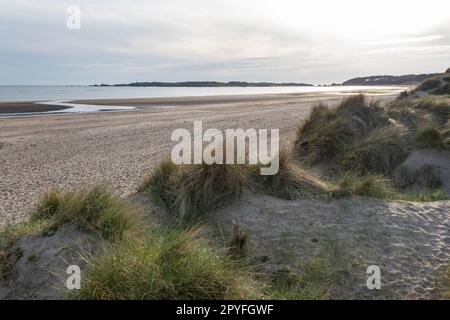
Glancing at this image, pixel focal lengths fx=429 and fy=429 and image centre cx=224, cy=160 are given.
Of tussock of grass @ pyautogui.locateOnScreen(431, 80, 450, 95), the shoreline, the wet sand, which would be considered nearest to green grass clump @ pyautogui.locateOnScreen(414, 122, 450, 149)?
tussock of grass @ pyautogui.locateOnScreen(431, 80, 450, 95)

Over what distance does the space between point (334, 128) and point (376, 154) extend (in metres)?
1.34

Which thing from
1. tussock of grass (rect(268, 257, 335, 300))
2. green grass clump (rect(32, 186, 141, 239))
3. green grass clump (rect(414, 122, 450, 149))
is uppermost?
green grass clump (rect(414, 122, 450, 149))

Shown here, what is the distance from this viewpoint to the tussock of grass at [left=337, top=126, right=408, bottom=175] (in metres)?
10.8

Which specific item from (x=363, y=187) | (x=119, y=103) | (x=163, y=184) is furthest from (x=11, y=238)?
(x=119, y=103)

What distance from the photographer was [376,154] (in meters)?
11.1

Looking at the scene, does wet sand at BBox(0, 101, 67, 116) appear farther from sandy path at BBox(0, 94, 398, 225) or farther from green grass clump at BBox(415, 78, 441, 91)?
green grass clump at BBox(415, 78, 441, 91)

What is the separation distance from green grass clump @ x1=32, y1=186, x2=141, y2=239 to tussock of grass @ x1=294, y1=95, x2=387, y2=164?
6.27 m

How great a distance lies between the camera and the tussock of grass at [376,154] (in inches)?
425

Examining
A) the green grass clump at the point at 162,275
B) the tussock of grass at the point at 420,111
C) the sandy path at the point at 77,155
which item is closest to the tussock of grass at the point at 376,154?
the tussock of grass at the point at 420,111

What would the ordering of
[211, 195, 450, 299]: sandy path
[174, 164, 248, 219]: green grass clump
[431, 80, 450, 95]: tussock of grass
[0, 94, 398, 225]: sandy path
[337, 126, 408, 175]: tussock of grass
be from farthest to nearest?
[431, 80, 450, 95]: tussock of grass < [337, 126, 408, 175]: tussock of grass < [0, 94, 398, 225]: sandy path < [174, 164, 248, 219]: green grass clump < [211, 195, 450, 299]: sandy path

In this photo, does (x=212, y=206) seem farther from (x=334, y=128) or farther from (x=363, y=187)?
(x=334, y=128)

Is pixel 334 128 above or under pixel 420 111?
under

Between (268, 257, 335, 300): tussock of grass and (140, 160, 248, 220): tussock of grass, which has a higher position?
(140, 160, 248, 220): tussock of grass
